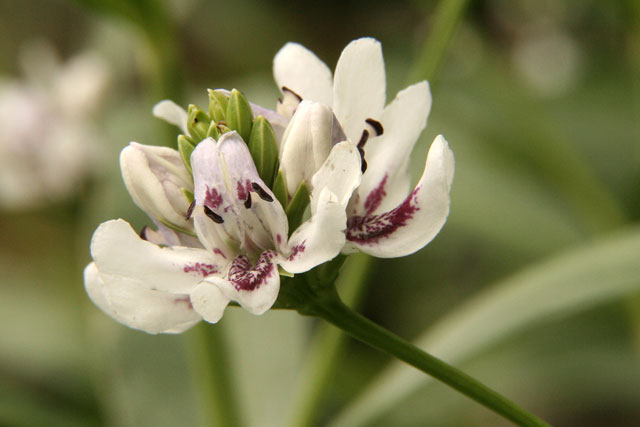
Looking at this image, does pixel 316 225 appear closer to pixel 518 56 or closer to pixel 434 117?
pixel 434 117

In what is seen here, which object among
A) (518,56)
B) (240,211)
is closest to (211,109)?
(240,211)

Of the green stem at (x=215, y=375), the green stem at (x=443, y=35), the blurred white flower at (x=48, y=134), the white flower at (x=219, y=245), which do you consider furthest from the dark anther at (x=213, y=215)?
the blurred white flower at (x=48, y=134)

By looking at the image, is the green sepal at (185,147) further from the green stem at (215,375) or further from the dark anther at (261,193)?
the green stem at (215,375)

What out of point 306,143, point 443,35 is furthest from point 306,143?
point 443,35

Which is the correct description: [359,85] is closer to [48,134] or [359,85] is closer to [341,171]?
[341,171]

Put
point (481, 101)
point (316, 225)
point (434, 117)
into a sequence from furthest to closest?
point (481, 101) < point (434, 117) < point (316, 225)

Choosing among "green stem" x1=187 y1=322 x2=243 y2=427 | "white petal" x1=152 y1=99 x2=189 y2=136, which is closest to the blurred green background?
"green stem" x1=187 y1=322 x2=243 y2=427
